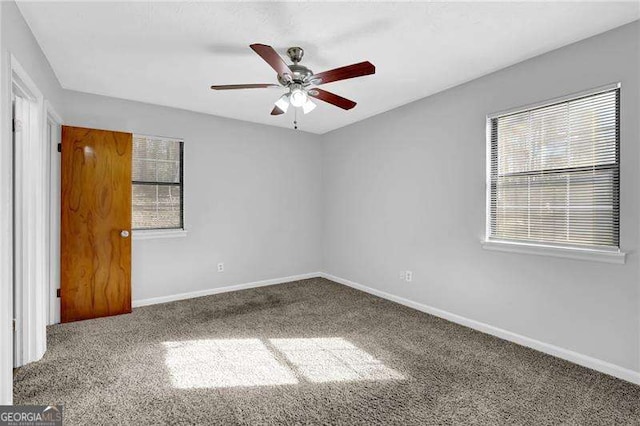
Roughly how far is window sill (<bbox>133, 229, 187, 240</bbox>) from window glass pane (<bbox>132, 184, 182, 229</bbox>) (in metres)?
0.07

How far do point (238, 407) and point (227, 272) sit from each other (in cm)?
276

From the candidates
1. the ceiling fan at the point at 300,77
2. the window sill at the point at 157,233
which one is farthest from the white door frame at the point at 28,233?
the ceiling fan at the point at 300,77

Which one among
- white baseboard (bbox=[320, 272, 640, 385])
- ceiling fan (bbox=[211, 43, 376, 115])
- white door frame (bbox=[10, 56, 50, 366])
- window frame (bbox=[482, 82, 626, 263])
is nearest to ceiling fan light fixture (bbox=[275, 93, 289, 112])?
ceiling fan (bbox=[211, 43, 376, 115])

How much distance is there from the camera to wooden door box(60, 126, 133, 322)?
3.27 meters

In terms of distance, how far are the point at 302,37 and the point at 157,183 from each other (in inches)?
108

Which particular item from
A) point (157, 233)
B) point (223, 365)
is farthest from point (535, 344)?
point (157, 233)

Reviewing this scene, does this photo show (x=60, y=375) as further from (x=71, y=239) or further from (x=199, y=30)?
(x=199, y=30)

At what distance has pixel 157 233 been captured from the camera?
3.95m

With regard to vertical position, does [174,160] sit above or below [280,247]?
above

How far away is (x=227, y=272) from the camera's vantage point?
4551 millimetres

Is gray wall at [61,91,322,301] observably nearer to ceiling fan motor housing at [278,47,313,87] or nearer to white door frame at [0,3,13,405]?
white door frame at [0,3,13,405]

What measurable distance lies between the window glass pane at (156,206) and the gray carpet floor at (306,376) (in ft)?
3.91

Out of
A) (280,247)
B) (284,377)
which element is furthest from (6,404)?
(280,247)

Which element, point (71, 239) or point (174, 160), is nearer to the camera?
point (71, 239)
